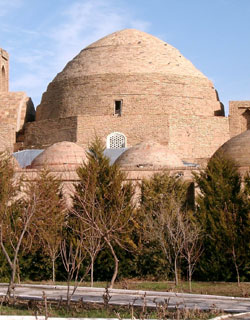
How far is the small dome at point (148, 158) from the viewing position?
932 inches

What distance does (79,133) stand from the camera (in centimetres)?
2953

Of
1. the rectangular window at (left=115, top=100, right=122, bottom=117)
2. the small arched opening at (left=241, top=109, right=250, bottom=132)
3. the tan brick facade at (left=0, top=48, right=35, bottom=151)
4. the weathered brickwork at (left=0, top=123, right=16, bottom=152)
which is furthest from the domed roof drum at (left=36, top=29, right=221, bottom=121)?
the weathered brickwork at (left=0, top=123, right=16, bottom=152)

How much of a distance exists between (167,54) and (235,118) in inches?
186

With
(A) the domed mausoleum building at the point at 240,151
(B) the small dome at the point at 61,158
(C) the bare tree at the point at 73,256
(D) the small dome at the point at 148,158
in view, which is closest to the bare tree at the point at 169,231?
(C) the bare tree at the point at 73,256

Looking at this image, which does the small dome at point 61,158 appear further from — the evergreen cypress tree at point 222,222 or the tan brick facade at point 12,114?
the evergreen cypress tree at point 222,222

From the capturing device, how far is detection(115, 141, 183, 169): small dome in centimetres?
2367

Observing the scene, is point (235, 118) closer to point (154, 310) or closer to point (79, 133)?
point (79, 133)

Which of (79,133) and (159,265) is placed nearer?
(159,265)

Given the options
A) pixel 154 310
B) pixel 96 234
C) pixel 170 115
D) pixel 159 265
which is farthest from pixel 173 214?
pixel 170 115

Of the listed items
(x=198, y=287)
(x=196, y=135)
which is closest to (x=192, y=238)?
(x=198, y=287)

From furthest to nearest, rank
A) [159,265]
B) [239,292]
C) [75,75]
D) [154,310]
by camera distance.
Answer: [75,75] < [159,265] < [239,292] < [154,310]

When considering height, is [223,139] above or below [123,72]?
below

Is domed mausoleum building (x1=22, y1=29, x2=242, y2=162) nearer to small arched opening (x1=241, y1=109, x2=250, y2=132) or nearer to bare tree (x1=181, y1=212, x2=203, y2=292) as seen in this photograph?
small arched opening (x1=241, y1=109, x2=250, y2=132)

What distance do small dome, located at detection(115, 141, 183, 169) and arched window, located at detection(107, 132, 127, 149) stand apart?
4464mm
